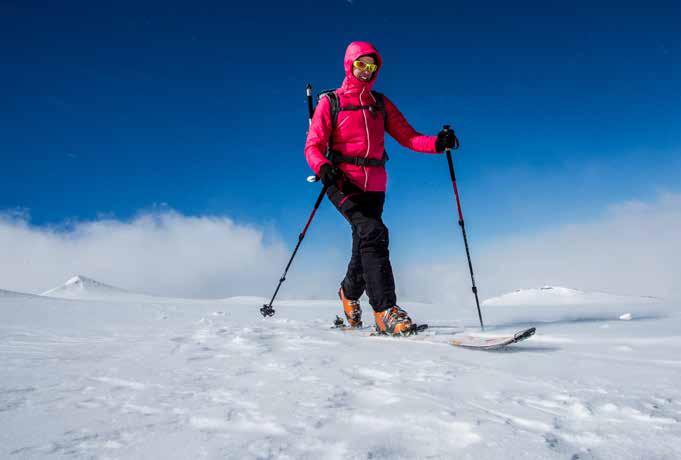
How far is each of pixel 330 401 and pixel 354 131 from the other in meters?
3.19

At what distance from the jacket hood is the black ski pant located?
3.50 ft

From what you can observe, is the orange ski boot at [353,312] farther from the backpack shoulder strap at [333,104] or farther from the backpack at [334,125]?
the backpack shoulder strap at [333,104]

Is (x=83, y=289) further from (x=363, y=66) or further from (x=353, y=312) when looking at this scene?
(x=363, y=66)

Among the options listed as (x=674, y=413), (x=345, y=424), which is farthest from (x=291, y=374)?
(x=674, y=413)

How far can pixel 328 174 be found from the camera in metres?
3.79

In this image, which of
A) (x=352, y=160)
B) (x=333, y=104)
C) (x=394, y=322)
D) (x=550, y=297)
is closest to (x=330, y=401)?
(x=394, y=322)

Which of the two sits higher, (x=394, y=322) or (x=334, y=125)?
(x=334, y=125)

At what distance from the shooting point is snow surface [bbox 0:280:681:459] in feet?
3.47

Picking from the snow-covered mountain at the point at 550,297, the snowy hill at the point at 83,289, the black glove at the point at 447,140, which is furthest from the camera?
the snowy hill at the point at 83,289

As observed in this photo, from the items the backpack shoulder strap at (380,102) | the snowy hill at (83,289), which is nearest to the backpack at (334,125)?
the backpack shoulder strap at (380,102)

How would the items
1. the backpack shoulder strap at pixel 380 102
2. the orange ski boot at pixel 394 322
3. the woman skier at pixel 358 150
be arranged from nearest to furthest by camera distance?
1. the orange ski boot at pixel 394 322
2. the woman skier at pixel 358 150
3. the backpack shoulder strap at pixel 380 102

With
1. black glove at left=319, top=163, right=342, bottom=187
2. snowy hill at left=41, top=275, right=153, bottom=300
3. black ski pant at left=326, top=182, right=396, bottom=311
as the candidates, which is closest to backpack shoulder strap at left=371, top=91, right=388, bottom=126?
black ski pant at left=326, top=182, right=396, bottom=311

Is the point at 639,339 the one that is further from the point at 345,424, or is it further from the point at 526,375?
the point at 345,424

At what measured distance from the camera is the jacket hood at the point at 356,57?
419 centimetres
